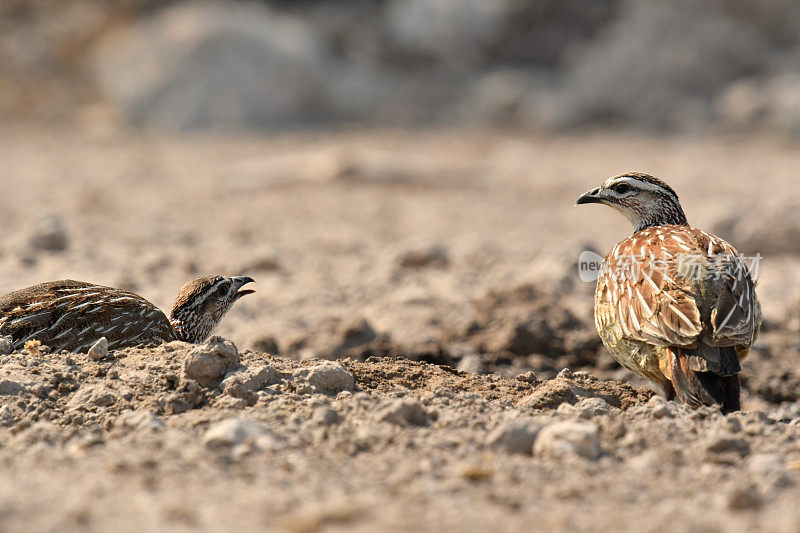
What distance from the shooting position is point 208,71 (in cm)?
2227

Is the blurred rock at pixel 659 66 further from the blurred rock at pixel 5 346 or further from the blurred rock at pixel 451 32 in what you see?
the blurred rock at pixel 5 346

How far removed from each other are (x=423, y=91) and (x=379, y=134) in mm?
3108

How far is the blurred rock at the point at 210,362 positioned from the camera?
15.8 feet

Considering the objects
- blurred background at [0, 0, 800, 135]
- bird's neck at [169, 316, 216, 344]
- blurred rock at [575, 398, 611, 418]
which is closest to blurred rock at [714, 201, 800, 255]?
bird's neck at [169, 316, 216, 344]

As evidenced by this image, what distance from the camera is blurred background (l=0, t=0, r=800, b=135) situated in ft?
72.6

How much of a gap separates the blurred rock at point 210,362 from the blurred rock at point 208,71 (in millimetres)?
17421

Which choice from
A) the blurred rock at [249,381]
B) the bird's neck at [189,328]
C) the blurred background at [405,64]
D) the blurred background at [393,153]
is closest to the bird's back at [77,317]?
the bird's neck at [189,328]

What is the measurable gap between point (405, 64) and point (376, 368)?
65.9 ft

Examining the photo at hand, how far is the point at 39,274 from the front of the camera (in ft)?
29.0

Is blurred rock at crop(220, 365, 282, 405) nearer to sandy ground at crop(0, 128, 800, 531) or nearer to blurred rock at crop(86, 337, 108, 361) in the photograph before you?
sandy ground at crop(0, 128, 800, 531)

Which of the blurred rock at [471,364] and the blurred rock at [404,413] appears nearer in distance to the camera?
the blurred rock at [404,413]

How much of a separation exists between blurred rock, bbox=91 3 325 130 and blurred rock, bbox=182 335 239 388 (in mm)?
17421

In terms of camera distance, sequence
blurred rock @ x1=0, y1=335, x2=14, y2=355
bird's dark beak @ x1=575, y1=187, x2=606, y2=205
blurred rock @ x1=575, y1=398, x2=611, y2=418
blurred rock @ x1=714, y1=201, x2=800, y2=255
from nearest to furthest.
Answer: blurred rock @ x1=575, y1=398, x2=611, y2=418 < blurred rock @ x1=0, y1=335, x2=14, y2=355 < bird's dark beak @ x1=575, y1=187, x2=606, y2=205 < blurred rock @ x1=714, y1=201, x2=800, y2=255

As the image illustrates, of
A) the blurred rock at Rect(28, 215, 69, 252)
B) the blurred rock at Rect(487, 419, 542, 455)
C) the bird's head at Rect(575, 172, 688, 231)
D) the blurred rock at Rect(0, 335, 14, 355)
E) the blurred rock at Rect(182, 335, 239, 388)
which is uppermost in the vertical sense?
the blurred rock at Rect(28, 215, 69, 252)
